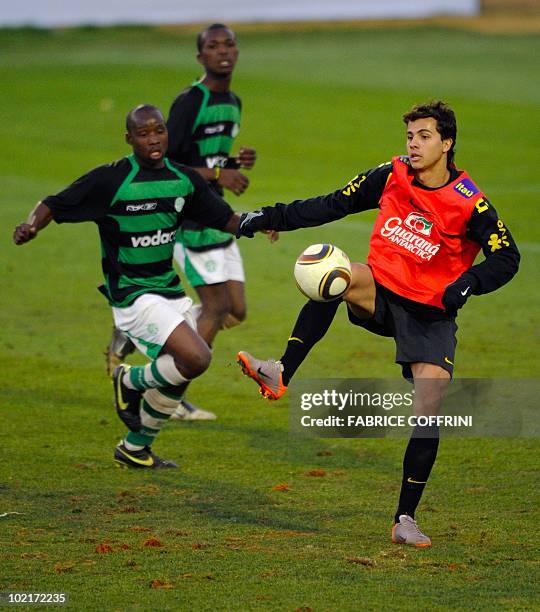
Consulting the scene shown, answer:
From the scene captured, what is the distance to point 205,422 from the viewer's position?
963cm

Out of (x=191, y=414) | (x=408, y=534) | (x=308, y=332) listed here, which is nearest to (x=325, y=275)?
(x=308, y=332)

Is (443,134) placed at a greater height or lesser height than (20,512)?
greater

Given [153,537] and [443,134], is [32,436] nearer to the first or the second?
[153,537]

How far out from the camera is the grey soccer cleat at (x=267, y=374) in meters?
6.85

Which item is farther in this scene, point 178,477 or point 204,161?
point 204,161

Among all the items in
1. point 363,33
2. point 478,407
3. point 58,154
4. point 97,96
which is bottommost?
point 478,407

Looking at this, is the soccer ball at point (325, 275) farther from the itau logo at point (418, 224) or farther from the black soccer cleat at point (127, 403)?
the black soccer cleat at point (127, 403)

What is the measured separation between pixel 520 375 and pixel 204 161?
3137mm

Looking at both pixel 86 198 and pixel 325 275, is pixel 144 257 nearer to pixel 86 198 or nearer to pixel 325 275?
pixel 86 198

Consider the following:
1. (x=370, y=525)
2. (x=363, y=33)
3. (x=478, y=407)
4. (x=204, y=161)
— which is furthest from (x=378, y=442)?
(x=363, y=33)

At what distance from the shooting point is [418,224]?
6.79 m

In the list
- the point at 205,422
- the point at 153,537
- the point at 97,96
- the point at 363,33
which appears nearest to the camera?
the point at 153,537

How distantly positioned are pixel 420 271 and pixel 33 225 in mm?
2540

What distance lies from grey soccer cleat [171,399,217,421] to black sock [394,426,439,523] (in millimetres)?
3174
